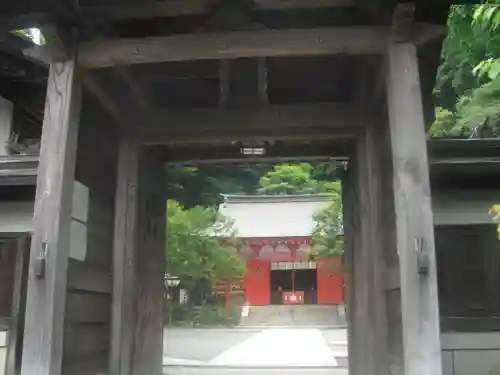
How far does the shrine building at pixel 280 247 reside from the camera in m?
27.2

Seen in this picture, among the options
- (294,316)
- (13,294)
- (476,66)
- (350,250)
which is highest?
(476,66)

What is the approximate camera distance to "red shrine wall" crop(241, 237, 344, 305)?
1078 inches

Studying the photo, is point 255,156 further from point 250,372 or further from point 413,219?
point 250,372

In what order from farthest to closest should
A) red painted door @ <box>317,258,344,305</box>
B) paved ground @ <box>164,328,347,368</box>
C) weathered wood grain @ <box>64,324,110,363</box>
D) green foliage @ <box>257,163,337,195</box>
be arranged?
green foliage @ <box>257,163,337,195</box> < red painted door @ <box>317,258,344,305</box> < paved ground @ <box>164,328,347,368</box> < weathered wood grain @ <box>64,324,110,363</box>

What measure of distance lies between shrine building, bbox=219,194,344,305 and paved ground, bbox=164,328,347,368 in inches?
211

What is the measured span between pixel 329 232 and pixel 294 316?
6.97m

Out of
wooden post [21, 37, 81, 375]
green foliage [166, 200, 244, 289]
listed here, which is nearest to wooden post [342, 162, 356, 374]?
wooden post [21, 37, 81, 375]

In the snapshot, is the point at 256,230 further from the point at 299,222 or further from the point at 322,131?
the point at 322,131

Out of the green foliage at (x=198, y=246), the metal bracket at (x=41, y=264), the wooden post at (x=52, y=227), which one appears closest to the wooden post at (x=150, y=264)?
the wooden post at (x=52, y=227)

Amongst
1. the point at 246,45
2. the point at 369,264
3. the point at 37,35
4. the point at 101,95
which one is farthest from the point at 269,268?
the point at 246,45

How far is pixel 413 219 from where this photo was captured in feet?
11.2

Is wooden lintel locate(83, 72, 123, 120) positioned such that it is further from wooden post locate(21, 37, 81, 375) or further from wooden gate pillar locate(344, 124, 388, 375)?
wooden gate pillar locate(344, 124, 388, 375)

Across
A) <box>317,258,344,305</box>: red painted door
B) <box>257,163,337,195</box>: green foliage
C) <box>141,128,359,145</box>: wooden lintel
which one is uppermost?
<box>257,163,337,195</box>: green foliage

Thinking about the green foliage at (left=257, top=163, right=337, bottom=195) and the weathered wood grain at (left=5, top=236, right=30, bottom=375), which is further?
the green foliage at (left=257, top=163, right=337, bottom=195)
